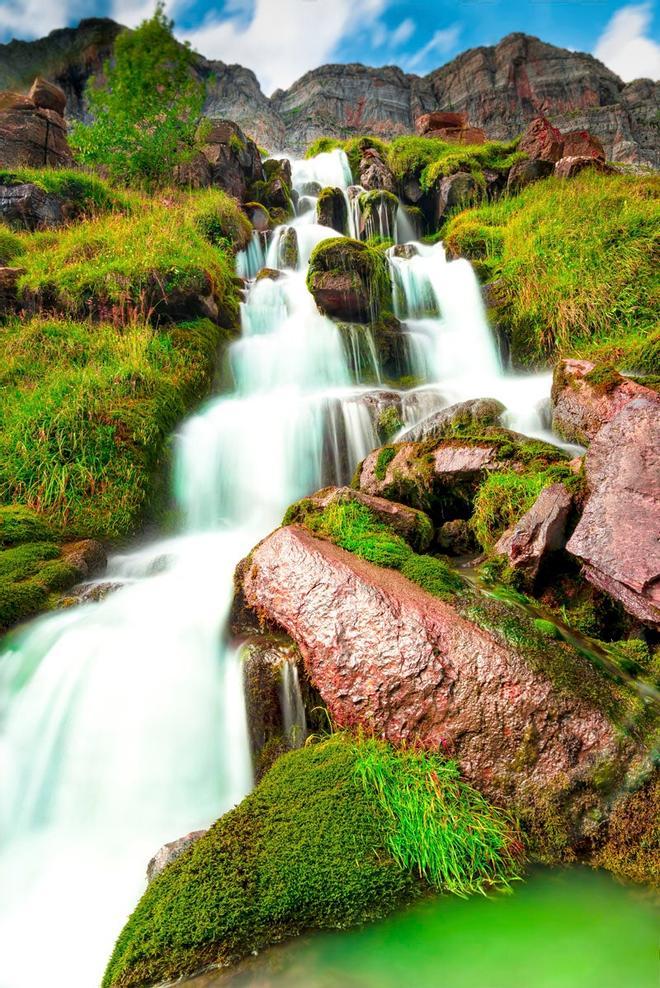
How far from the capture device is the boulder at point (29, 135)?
512 inches

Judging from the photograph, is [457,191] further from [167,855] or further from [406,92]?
[406,92]

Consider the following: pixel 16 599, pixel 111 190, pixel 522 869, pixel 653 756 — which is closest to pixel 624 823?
pixel 653 756

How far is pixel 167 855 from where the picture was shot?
237 centimetres

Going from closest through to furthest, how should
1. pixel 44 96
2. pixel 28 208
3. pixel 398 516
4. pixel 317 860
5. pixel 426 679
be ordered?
pixel 317 860
pixel 426 679
pixel 398 516
pixel 28 208
pixel 44 96

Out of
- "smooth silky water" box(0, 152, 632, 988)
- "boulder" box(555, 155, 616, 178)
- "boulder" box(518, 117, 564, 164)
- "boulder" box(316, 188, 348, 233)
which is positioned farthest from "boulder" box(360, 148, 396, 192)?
"smooth silky water" box(0, 152, 632, 988)

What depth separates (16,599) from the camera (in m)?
4.14


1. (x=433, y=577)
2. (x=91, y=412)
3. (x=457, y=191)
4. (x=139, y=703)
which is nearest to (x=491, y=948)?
(x=433, y=577)

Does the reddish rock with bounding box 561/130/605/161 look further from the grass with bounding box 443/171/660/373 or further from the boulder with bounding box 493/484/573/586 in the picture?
the boulder with bounding box 493/484/573/586

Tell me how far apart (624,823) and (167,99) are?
1932cm

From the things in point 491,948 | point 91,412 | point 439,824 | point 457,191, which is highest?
point 457,191

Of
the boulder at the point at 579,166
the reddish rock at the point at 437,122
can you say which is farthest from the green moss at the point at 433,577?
the reddish rock at the point at 437,122

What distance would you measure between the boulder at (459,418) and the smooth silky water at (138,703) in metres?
0.38

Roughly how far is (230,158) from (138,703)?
17284 mm

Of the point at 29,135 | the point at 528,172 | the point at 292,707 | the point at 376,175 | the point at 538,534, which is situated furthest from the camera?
the point at 376,175
